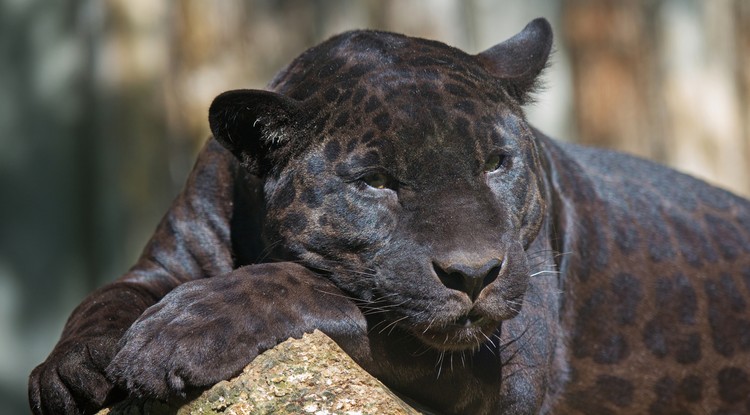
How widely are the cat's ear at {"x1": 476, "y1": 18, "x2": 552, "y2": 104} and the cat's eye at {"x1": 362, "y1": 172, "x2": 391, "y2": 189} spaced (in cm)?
98

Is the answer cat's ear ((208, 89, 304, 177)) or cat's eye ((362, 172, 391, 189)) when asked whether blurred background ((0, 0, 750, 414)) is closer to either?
cat's ear ((208, 89, 304, 177))

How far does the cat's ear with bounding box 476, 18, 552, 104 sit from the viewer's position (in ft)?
18.1

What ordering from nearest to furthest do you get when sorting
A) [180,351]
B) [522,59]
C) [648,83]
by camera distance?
[180,351] < [522,59] < [648,83]

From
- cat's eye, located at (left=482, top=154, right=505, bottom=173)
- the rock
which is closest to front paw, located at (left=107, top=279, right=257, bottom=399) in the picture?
the rock

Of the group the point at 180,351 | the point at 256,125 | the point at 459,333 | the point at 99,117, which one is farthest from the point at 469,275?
the point at 99,117

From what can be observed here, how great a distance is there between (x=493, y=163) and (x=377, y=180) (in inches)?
20.6

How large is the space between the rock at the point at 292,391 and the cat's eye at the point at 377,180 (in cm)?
77

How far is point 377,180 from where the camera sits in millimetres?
4824

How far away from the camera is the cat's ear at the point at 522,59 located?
18.1 feet

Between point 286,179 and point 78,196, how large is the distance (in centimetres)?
549

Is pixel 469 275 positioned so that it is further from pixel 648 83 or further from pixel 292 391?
pixel 648 83

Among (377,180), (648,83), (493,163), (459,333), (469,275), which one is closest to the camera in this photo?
(469,275)

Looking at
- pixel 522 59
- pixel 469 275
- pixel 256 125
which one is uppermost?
pixel 522 59

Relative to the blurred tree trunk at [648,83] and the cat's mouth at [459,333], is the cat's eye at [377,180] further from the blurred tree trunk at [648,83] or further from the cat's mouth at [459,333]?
the blurred tree trunk at [648,83]
